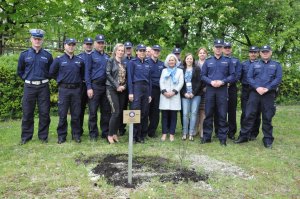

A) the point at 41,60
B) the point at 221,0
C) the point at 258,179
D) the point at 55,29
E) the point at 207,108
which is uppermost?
the point at 221,0

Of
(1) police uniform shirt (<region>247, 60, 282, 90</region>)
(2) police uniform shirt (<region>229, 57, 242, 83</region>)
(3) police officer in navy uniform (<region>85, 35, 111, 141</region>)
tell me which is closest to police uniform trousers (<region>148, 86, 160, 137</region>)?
(3) police officer in navy uniform (<region>85, 35, 111, 141</region>)

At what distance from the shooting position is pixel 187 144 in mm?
8031

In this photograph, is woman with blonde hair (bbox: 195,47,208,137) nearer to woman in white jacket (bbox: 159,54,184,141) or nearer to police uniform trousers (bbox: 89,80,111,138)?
woman in white jacket (bbox: 159,54,184,141)

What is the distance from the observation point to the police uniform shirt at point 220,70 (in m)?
7.91

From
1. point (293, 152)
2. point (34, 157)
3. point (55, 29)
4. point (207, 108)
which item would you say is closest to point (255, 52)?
point (207, 108)

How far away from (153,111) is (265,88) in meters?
2.51

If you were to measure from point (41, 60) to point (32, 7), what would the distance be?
6.61 m

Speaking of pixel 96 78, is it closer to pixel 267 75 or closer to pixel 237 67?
pixel 237 67

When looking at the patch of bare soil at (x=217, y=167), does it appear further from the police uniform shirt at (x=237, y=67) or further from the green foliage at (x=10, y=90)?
the green foliage at (x=10, y=90)

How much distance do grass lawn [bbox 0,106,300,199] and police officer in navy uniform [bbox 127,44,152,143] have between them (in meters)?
0.77

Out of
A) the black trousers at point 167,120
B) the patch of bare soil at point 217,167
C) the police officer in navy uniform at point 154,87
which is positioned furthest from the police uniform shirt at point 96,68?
the patch of bare soil at point 217,167

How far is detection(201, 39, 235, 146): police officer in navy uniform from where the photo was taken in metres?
7.91

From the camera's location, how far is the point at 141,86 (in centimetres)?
793

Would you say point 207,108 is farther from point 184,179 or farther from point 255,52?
point 184,179
